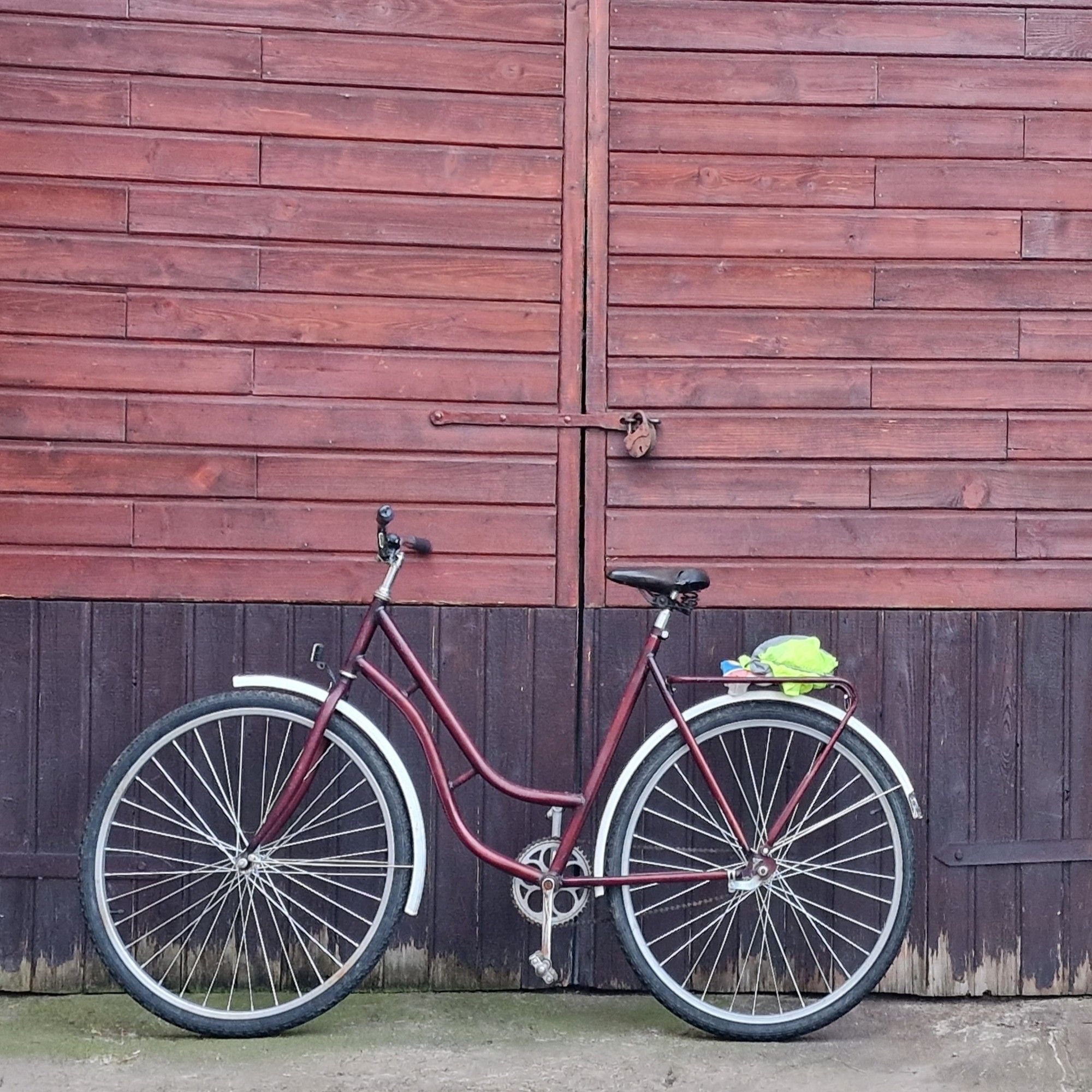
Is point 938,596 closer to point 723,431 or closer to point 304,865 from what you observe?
point 723,431

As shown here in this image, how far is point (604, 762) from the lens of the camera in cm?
333

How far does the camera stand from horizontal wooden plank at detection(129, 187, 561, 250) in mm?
3637

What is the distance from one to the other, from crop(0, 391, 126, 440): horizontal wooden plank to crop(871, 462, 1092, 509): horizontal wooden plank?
85.4 inches

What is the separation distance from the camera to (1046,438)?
12.3ft

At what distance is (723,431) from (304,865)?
1708mm

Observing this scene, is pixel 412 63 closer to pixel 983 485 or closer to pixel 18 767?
pixel 983 485

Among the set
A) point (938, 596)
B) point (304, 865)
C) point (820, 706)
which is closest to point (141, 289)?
point (304, 865)

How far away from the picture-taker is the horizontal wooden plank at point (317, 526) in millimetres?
3643

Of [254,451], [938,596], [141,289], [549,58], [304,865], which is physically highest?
[549,58]

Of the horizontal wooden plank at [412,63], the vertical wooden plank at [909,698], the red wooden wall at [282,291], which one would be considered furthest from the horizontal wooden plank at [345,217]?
the vertical wooden plank at [909,698]

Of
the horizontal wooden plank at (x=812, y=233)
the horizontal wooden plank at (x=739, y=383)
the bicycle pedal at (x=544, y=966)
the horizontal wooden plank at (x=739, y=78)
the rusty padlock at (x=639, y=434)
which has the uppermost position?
the horizontal wooden plank at (x=739, y=78)

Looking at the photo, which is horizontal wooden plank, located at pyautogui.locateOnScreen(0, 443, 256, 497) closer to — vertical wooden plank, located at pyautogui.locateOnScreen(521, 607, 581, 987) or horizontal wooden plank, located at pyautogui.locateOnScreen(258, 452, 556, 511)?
horizontal wooden plank, located at pyautogui.locateOnScreen(258, 452, 556, 511)

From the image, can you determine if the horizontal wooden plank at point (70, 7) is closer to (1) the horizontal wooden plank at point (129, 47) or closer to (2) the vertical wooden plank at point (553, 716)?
(1) the horizontal wooden plank at point (129, 47)

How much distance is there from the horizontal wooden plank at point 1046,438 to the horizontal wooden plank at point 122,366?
2.21m
